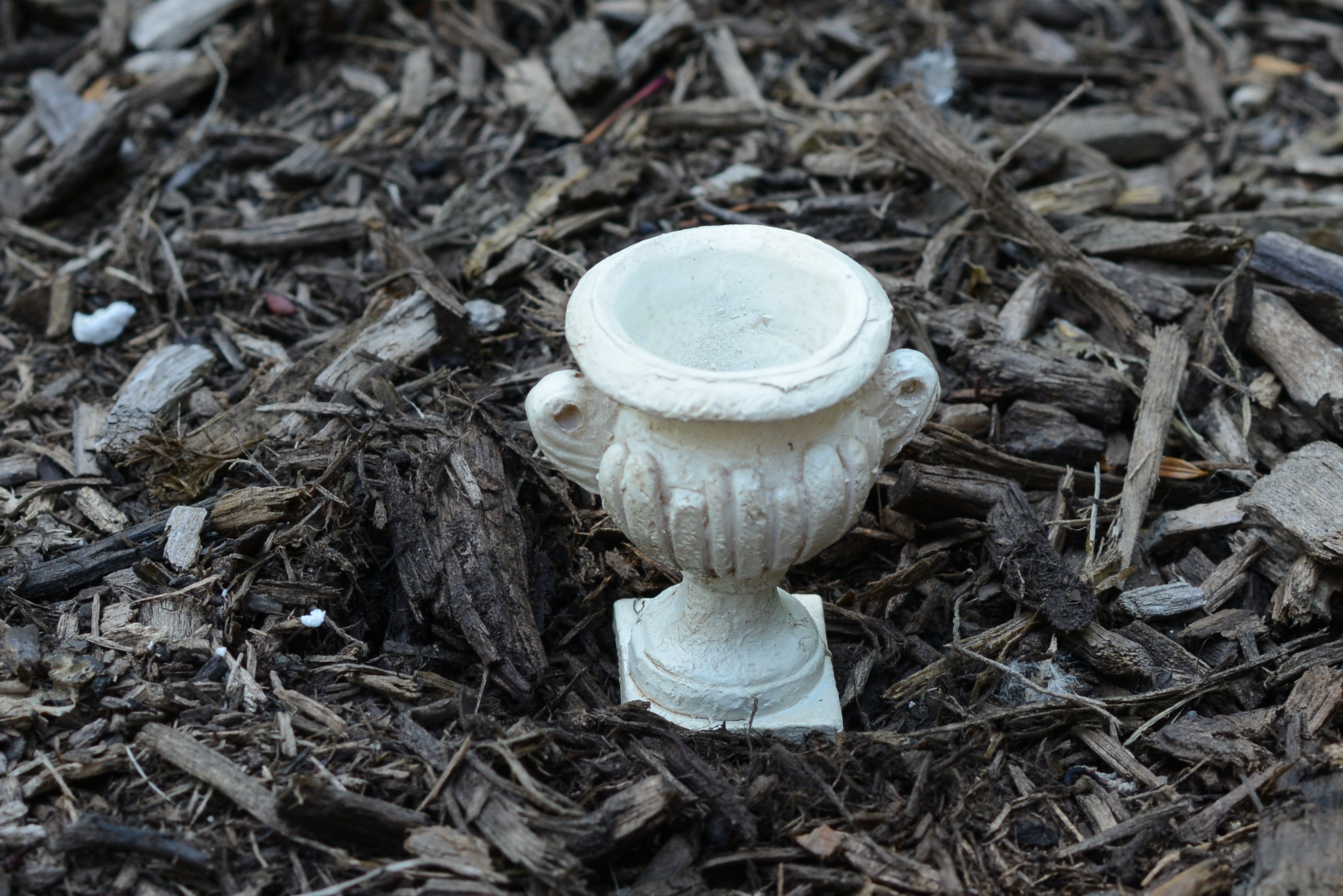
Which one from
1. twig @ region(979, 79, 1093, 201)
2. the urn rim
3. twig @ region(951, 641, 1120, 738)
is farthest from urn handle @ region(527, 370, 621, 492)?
twig @ region(979, 79, 1093, 201)

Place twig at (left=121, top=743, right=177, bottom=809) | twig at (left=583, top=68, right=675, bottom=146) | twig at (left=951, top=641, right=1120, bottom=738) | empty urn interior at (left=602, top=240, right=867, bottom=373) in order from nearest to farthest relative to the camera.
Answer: twig at (left=121, top=743, right=177, bottom=809)
empty urn interior at (left=602, top=240, right=867, bottom=373)
twig at (left=951, top=641, right=1120, bottom=738)
twig at (left=583, top=68, right=675, bottom=146)

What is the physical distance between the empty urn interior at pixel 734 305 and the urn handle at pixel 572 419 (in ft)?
0.68

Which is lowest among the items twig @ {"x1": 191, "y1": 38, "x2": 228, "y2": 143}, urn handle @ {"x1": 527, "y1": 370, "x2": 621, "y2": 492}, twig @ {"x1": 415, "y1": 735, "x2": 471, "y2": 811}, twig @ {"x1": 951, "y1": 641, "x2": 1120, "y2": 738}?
twig @ {"x1": 951, "y1": 641, "x2": 1120, "y2": 738}

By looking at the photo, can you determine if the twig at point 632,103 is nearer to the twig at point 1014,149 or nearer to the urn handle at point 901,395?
the twig at point 1014,149

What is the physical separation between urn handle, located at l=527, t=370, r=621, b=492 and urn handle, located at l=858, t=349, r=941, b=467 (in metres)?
0.66

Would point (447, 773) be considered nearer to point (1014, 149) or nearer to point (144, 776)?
point (144, 776)

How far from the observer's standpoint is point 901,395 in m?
2.90

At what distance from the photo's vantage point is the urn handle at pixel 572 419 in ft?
9.25

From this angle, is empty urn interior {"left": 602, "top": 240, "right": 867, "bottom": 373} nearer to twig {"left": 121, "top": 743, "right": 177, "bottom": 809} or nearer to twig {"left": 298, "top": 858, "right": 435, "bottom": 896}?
twig {"left": 298, "top": 858, "right": 435, "bottom": 896}

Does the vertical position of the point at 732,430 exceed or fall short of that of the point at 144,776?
it exceeds it

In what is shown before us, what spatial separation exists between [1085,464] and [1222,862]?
162cm

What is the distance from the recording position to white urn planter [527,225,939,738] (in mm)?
2619

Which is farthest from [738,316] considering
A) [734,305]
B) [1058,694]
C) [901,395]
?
[1058,694]

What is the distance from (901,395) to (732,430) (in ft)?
1.71
